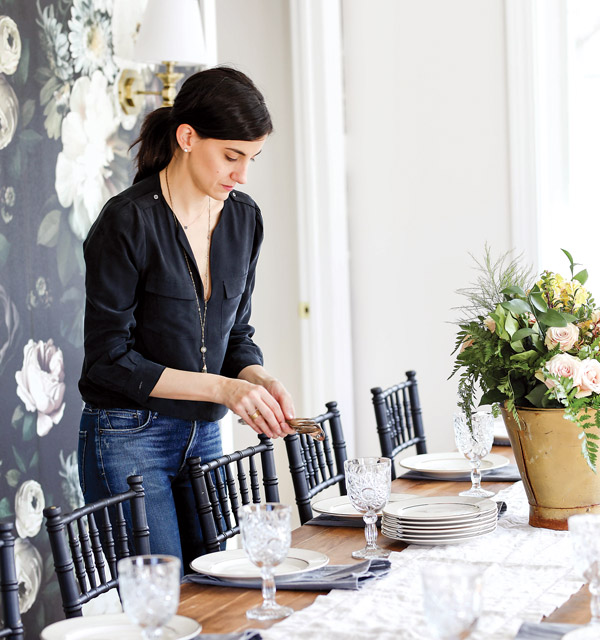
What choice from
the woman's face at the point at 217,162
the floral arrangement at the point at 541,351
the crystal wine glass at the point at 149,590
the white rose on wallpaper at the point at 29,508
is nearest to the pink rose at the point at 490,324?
the floral arrangement at the point at 541,351

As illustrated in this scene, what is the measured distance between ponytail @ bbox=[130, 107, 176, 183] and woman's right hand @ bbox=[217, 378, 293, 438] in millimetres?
541

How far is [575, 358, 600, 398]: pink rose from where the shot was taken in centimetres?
159

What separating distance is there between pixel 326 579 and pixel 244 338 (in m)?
0.91

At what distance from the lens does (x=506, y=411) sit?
1.72 m

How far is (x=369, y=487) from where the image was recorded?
1.55 metres

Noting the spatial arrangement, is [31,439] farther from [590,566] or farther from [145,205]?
[590,566]

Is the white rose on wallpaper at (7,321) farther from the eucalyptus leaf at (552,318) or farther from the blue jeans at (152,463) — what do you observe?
the eucalyptus leaf at (552,318)

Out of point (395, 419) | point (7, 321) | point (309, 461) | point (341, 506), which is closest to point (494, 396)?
point (341, 506)

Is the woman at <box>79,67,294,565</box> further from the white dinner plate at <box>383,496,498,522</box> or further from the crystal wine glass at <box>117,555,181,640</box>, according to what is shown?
the crystal wine glass at <box>117,555,181,640</box>

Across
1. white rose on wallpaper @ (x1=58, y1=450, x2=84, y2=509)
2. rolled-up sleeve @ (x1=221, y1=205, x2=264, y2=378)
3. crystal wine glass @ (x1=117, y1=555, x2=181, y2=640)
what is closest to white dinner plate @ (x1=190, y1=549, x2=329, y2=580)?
crystal wine glass @ (x1=117, y1=555, x2=181, y2=640)

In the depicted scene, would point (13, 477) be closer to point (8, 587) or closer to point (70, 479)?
point (70, 479)

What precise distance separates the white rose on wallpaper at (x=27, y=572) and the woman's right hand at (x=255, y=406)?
102cm

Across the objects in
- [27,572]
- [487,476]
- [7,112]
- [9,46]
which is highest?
[9,46]

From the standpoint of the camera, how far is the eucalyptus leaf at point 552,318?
1655 millimetres
